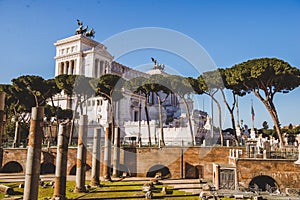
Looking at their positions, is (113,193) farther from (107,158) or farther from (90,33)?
(90,33)

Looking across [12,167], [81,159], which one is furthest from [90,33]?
[81,159]

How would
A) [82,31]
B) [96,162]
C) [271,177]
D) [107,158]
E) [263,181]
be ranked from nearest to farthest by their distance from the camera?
[271,177]
[96,162]
[263,181]
[107,158]
[82,31]

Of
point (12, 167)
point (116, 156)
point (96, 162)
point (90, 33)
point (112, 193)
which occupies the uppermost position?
point (90, 33)

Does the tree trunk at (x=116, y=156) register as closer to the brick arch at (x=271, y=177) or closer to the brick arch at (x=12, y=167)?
the brick arch at (x=12, y=167)

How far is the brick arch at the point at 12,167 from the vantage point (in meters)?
27.9

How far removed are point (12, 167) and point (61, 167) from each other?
55.3 feet

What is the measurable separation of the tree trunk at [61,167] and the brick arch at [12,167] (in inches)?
611

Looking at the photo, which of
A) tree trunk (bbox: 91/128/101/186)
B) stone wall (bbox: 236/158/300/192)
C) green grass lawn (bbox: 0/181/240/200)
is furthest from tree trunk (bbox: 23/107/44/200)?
stone wall (bbox: 236/158/300/192)

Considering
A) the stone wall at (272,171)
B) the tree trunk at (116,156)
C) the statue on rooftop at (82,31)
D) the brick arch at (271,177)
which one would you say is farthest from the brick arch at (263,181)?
the statue on rooftop at (82,31)

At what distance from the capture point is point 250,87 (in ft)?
85.7

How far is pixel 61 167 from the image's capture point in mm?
14445

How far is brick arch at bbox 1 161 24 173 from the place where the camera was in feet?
91.6

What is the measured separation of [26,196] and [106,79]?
22.8 m

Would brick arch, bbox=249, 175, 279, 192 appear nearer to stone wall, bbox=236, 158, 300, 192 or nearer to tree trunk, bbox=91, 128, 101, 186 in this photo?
stone wall, bbox=236, 158, 300, 192
